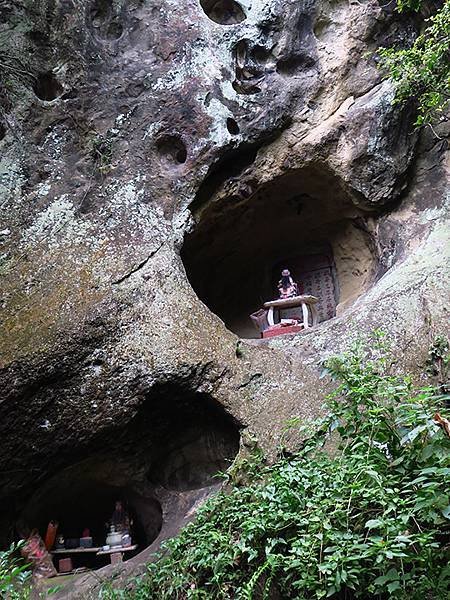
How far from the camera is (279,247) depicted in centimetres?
880

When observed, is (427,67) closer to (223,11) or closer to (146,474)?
(223,11)

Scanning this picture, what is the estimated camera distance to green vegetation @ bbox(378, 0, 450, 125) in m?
5.84

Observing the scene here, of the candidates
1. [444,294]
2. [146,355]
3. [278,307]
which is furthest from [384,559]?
[278,307]

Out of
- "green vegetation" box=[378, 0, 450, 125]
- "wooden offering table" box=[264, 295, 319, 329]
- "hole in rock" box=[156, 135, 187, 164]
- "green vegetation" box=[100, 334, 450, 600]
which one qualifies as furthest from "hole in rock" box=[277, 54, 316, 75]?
"green vegetation" box=[100, 334, 450, 600]

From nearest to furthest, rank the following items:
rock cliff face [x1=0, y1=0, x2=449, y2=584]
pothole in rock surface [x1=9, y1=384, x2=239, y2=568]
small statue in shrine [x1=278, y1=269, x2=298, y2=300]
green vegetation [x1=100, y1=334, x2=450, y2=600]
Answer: green vegetation [x1=100, y1=334, x2=450, y2=600] → rock cliff face [x1=0, y1=0, x2=449, y2=584] → pothole in rock surface [x1=9, y1=384, x2=239, y2=568] → small statue in shrine [x1=278, y1=269, x2=298, y2=300]

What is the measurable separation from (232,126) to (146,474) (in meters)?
4.10

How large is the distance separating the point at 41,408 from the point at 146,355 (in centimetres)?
104

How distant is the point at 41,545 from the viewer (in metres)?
5.66

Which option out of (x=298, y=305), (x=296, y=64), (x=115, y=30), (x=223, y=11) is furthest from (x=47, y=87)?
(x=298, y=305)

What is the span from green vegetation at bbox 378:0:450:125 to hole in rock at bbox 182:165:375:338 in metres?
1.43

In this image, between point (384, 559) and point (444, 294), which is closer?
point (384, 559)

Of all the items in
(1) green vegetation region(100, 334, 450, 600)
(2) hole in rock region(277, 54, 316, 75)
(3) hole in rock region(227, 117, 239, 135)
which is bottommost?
(1) green vegetation region(100, 334, 450, 600)

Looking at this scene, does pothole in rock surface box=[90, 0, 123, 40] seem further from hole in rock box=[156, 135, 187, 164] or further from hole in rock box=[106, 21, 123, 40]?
hole in rock box=[156, 135, 187, 164]

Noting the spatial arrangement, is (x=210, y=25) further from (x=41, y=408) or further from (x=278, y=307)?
(x=41, y=408)
